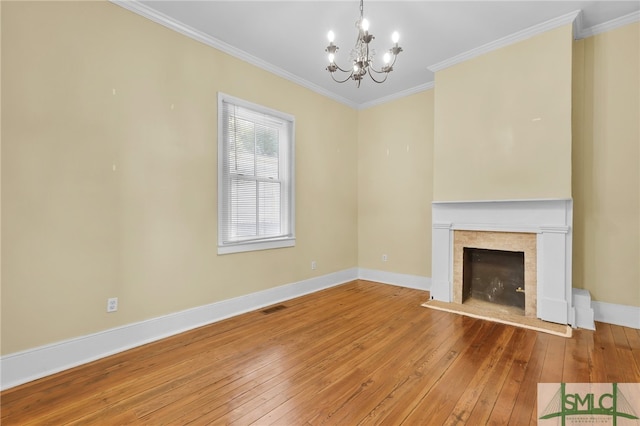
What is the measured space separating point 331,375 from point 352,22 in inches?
126

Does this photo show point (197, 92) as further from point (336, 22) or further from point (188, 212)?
point (336, 22)

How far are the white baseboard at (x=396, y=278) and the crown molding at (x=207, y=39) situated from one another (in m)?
3.06

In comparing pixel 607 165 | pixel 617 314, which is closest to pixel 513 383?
pixel 617 314

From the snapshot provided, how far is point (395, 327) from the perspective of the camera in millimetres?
2914

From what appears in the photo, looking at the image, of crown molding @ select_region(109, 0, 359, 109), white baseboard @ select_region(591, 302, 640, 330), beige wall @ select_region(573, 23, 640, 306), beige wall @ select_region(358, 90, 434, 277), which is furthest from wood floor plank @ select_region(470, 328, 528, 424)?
crown molding @ select_region(109, 0, 359, 109)

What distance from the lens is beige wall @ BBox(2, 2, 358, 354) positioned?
6.62 ft

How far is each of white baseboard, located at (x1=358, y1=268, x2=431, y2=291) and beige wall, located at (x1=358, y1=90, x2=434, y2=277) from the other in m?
0.07

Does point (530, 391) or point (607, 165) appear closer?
point (530, 391)

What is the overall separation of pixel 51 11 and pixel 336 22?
7.63ft

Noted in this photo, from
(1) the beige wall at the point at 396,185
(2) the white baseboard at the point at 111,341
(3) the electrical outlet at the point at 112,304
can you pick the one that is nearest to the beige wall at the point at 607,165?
(1) the beige wall at the point at 396,185

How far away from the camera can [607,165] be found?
2977 millimetres

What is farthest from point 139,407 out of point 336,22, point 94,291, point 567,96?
point 567,96

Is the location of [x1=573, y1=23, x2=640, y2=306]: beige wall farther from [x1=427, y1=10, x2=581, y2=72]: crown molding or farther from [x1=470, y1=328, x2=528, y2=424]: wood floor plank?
[x1=470, y1=328, x2=528, y2=424]: wood floor plank

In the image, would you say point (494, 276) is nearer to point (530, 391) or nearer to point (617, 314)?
point (617, 314)
